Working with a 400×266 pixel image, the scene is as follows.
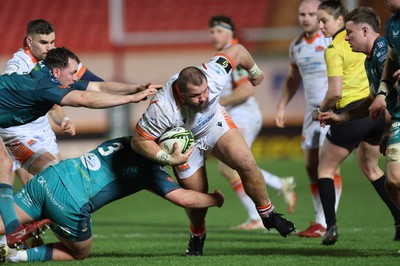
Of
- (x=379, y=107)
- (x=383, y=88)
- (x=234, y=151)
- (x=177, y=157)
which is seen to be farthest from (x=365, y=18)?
(x=177, y=157)

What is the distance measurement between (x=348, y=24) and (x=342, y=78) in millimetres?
996

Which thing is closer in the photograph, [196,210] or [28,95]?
[28,95]

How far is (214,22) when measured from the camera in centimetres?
1074

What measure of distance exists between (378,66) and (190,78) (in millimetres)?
1588

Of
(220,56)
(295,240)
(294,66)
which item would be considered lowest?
(295,240)

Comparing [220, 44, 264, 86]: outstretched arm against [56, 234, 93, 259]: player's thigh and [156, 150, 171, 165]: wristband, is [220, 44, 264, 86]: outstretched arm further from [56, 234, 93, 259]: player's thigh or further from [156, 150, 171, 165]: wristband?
[56, 234, 93, 259]: player's thigh

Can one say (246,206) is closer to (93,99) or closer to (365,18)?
(365,18)

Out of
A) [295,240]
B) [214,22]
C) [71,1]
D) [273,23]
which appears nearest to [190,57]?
[273,23]

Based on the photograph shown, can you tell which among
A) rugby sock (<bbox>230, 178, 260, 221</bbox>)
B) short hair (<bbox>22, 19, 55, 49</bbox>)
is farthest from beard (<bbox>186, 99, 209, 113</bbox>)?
rugby sock (<bbox>230, 178, 260, 221</bbox>)

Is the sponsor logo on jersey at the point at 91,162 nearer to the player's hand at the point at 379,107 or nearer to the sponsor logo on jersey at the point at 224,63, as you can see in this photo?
the sponsor logo on jersey at the point at 224,63

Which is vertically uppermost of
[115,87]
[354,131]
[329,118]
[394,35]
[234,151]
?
[394,35]

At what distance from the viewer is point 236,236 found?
30.1 feet

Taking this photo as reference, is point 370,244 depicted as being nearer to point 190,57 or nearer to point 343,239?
point 343,239

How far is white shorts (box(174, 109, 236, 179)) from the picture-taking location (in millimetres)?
7266
